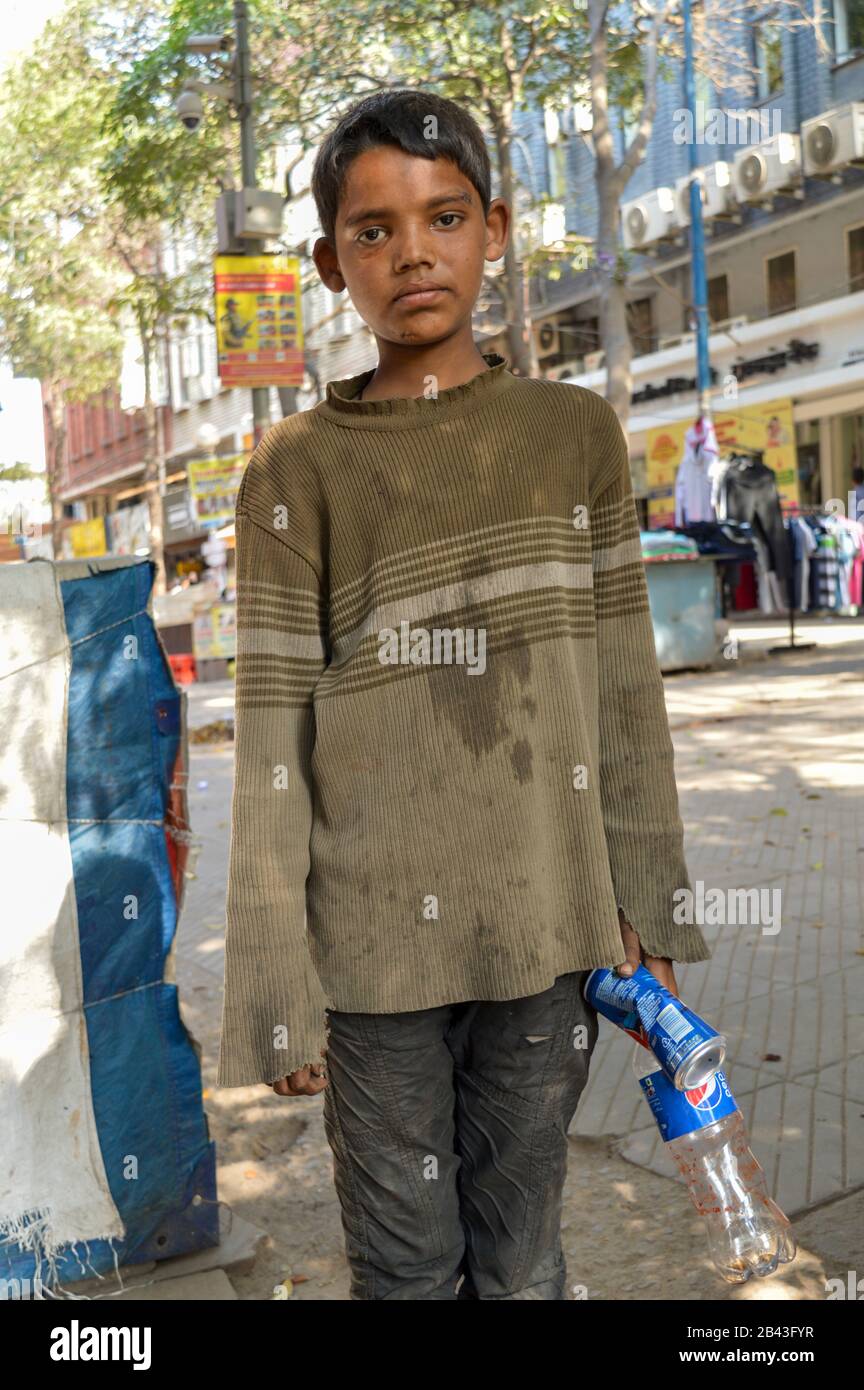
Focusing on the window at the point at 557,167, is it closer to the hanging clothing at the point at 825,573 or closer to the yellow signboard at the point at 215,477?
the yellow signboard at the point at 215,477

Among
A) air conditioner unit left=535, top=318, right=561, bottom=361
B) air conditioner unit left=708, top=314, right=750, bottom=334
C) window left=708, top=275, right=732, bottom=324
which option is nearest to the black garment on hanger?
air conditioner unit left=708, top=314, right=750, bottom=334

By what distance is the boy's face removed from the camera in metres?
2.09

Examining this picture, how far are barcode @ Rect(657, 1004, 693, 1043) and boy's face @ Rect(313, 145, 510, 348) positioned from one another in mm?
1057

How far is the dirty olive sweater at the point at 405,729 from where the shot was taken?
2.09 meters

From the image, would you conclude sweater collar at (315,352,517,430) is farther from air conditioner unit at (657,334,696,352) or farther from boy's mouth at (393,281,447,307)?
air conditioner unit at (657,334,696,352)

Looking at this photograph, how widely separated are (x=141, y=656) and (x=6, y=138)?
2470cm

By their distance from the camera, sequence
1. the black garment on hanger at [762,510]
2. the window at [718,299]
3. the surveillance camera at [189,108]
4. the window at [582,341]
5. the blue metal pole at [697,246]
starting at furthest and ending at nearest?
the window at [582,341]
the window at [718,299]
the blue metal pole at [697,246]
the black garment on hanger at [762,510]
the surveillance camera at [189,108]

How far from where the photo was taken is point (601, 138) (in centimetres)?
1589

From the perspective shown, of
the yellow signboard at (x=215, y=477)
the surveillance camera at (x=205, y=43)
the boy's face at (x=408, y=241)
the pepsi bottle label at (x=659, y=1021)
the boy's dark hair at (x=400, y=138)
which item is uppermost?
the surveillance camera at (x=205, y=43)

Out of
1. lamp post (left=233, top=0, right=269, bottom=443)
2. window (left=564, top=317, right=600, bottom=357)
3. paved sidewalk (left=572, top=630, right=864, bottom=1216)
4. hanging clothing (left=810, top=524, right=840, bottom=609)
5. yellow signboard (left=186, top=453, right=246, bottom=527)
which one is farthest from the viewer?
window (left=564, top=317, right=600, bottom=357)

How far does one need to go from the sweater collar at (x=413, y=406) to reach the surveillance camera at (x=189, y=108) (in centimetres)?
1406

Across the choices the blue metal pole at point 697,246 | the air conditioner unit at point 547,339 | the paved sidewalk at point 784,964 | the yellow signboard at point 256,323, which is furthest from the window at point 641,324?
the paved sidewalk at point 784,964

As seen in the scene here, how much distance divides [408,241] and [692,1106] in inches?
52.3

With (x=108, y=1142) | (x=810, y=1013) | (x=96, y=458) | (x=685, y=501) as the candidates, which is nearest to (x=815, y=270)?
(x=685, y=501)
